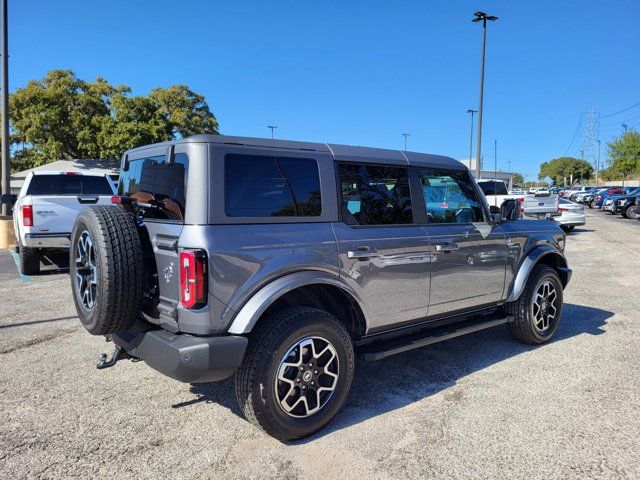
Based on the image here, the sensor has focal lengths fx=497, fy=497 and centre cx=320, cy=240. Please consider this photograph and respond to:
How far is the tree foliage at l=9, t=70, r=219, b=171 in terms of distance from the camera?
100 ft

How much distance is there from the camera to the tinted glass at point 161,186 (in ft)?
10.3

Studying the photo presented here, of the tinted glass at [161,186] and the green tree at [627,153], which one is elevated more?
the green tree at [627,153]

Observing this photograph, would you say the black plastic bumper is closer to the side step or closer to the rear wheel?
the side step

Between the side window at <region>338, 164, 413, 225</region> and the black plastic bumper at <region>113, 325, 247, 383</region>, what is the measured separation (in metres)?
1.28

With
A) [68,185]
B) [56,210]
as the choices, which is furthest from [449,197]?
[68,185]

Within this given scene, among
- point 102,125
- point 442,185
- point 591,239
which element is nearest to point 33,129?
point 102,125

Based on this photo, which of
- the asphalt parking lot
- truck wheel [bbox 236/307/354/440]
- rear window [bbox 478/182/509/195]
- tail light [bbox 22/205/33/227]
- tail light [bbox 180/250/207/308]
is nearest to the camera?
tail light [bbox 180/250/207/308]

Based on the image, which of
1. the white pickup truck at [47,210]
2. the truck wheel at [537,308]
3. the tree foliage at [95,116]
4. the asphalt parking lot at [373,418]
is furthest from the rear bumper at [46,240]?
the tree foliage at [95,116]

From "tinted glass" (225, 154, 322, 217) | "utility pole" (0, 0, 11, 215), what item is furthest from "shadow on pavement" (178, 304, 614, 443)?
"utility pole" (0, 0, 11, 215)

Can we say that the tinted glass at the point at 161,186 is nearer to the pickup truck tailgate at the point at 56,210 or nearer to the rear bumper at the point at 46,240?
the pickup truck tailgate at the point at 56,210

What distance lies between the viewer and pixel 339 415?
3.66 meters

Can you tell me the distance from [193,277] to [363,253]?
128 cm

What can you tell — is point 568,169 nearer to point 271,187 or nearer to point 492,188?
point 492,188

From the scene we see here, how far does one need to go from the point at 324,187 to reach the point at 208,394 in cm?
193
